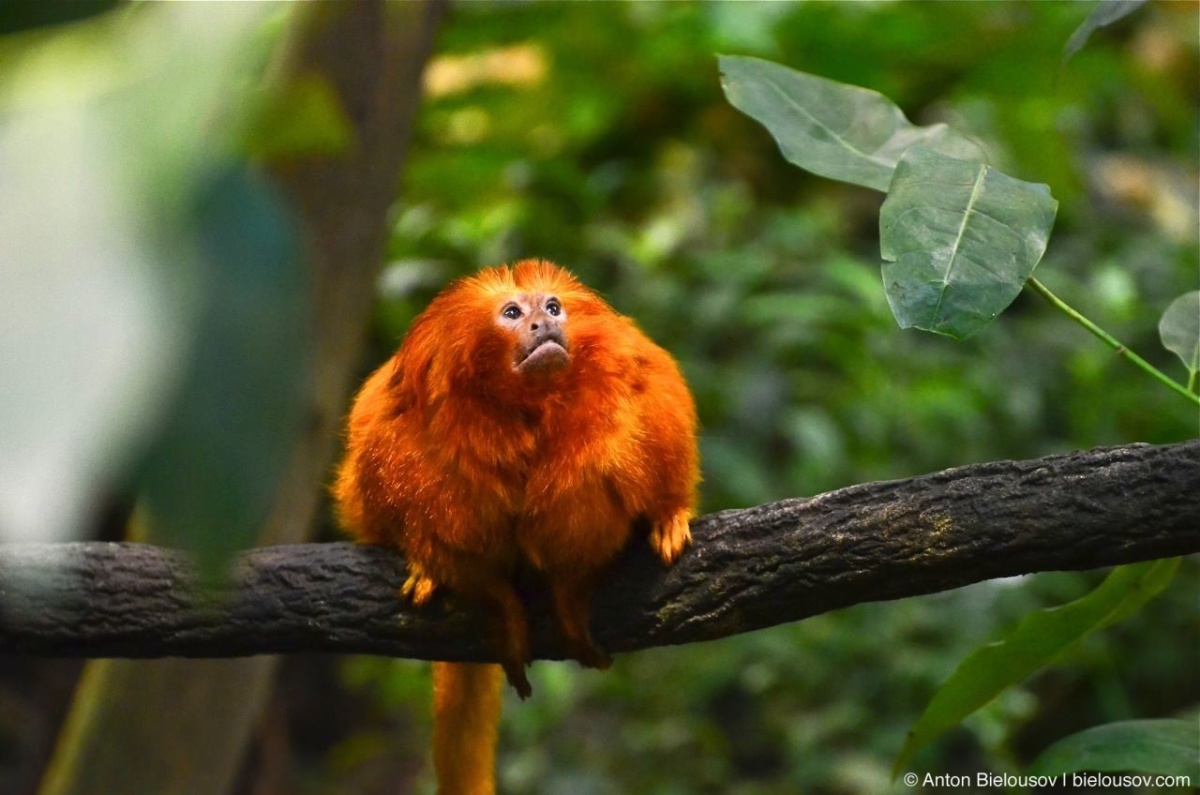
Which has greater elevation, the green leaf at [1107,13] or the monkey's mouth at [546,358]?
the green leaf at [1107,13]

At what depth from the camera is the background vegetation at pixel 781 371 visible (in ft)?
14.1

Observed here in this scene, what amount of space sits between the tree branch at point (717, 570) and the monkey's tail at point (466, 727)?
1.08ft

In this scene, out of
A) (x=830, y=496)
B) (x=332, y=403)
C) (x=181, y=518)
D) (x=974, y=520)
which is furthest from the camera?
(x=332, y=403)

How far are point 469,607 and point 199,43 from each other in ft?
6.48

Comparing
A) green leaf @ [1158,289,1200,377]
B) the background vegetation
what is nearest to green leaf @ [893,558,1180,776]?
green leaf @ [1158,289,1200,377]

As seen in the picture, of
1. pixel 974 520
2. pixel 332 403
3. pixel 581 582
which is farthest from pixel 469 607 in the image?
pixel 332 403

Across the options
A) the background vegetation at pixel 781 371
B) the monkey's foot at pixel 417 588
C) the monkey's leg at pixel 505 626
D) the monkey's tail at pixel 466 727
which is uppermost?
the monkey's foot at pixel 417 588

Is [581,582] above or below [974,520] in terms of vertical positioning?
below

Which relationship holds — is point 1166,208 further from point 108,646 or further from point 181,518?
point 181,518

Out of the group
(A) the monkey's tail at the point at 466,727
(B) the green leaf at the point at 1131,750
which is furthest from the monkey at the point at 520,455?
(B) the green leaf at the point at 1131,750

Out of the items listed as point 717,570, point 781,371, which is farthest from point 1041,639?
point 781,371

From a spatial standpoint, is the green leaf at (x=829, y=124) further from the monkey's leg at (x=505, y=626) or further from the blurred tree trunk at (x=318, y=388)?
the blurred tree trunk at (x=318, y=388)

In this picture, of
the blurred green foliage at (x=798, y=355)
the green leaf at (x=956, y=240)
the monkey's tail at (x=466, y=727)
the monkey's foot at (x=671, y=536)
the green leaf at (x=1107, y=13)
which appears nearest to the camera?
the green leaf at (x=956, y=240)

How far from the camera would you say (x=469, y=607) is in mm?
2314
